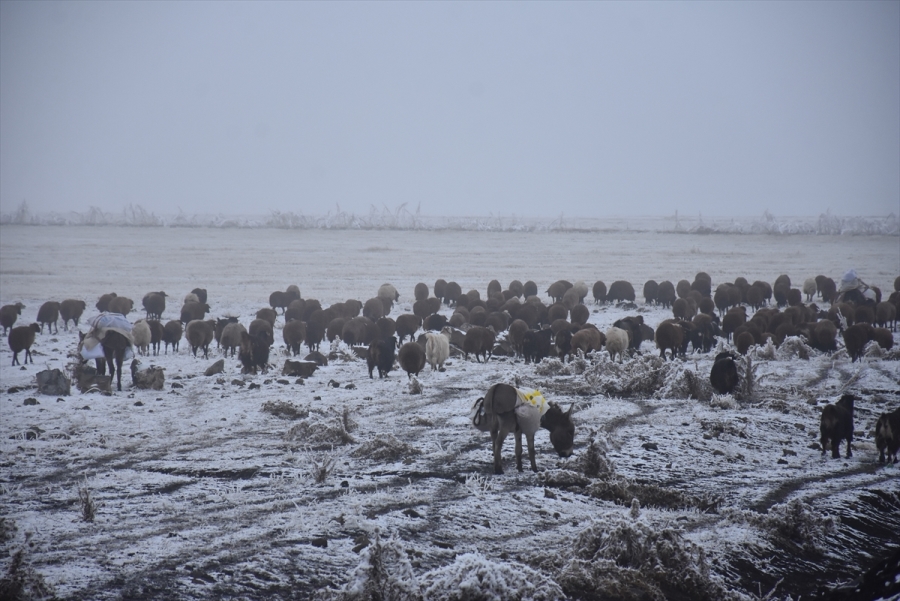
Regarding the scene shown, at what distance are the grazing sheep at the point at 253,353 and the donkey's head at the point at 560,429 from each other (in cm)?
896

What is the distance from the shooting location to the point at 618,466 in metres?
8.11

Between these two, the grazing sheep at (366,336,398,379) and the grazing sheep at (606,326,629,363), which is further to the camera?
the grazing sheep at (606,326,629,363)

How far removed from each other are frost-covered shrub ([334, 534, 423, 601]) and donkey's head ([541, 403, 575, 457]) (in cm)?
347

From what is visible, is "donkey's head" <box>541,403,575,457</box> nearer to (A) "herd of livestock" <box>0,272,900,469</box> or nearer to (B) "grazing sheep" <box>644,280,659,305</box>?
(A) "herd of livestock" <box>0,272,900,469</box>

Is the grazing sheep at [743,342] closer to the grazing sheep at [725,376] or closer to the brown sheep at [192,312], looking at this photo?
the grazing sheep at [725,376]

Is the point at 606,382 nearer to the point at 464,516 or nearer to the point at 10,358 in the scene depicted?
the point at 464,516

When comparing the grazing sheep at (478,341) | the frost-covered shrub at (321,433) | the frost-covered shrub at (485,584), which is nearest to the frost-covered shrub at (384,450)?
the frost-covered shrub at (321,433)

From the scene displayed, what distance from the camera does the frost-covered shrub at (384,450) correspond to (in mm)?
8469

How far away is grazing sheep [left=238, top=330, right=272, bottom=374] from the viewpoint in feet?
50.6

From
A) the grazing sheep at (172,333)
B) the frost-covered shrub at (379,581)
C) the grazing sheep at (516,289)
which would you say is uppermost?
the grazing sheep at (516,289)

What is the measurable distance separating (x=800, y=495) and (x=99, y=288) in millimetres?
33726

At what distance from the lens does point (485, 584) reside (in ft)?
15.5

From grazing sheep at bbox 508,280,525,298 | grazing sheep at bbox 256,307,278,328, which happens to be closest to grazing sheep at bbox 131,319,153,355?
grazing sheep at bbox 256,307,278,328

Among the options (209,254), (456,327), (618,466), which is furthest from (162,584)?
(209,254)
